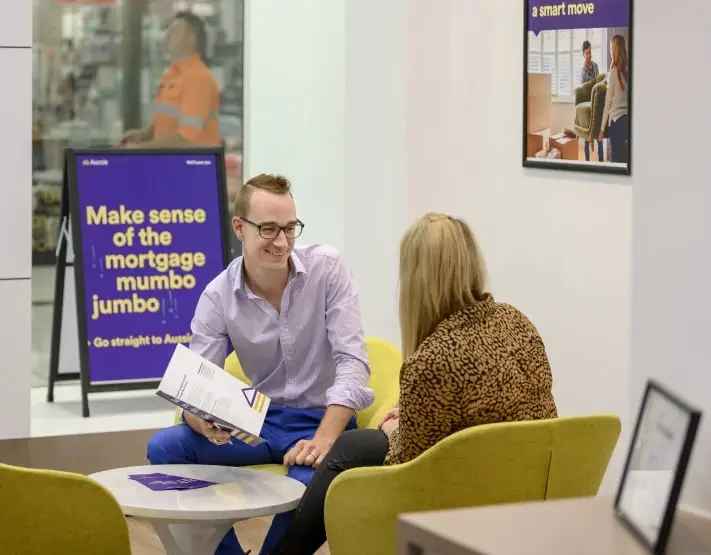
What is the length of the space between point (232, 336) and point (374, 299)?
2.97 metres

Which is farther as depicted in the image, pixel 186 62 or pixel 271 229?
pixel 186 62

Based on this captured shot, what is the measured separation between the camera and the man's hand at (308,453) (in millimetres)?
3779

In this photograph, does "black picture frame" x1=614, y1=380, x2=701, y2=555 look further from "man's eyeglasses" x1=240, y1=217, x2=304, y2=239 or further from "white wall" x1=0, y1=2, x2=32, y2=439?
"white wall" x1=0, y1=2, x2=32, y2=439

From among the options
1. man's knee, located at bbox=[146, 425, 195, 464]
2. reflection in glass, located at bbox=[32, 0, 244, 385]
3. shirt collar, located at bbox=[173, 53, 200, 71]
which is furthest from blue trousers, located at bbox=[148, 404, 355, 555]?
shirt collar, located at bbox=[173, 53, 200, 71]

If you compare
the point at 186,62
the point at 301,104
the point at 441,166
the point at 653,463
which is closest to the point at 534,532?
the point at 653,463

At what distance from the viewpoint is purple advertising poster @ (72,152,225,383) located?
21.6 feet

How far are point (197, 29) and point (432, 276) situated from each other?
5.43 m

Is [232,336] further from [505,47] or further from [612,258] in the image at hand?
[505,47]

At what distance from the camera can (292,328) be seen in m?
4.09

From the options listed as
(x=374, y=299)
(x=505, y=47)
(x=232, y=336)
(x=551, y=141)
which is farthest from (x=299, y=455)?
(x=374, y=299)

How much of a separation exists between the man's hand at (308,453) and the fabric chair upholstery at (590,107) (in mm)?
2093

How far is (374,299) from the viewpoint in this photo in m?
7.04

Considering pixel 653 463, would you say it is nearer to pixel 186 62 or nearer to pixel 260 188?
pixel 260 188

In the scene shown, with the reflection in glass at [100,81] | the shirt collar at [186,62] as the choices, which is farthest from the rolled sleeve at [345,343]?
the shirt collar at [186,62]
